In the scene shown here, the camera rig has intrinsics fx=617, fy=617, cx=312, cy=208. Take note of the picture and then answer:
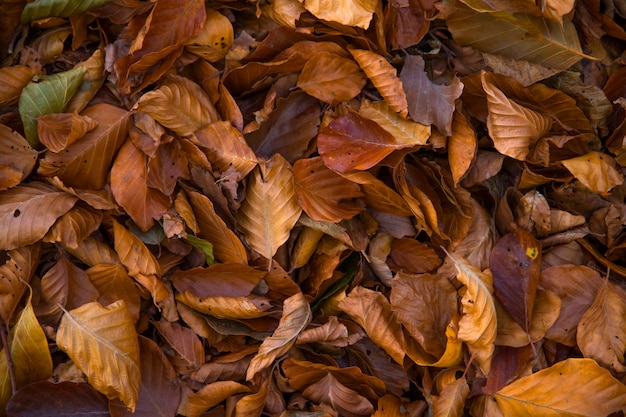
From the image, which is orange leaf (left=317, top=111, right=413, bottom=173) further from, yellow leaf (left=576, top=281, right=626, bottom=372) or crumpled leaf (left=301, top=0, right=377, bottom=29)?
yellow leaf (left=576, top=281, right=626, bottom=372)

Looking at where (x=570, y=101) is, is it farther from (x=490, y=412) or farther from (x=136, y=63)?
(x=136, y=63)

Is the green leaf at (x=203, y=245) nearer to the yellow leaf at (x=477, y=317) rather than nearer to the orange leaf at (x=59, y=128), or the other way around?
the orange leaf at (x=59, y=128)

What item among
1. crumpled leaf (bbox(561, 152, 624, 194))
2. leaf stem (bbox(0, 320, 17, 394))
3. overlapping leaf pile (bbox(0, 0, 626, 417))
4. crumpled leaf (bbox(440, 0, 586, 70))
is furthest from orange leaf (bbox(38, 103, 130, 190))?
crumpled leaf (bbox(561, 152, 624, 194))

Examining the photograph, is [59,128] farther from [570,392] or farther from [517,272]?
[570,392]

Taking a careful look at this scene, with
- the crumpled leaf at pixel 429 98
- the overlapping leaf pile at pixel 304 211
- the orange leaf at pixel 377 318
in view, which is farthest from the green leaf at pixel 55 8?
the orange leaf at pixel 377 318

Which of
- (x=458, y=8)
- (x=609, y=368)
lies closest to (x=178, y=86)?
(x=458, y=8)

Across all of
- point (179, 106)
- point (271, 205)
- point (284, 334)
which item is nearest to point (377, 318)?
point (284, 334)
